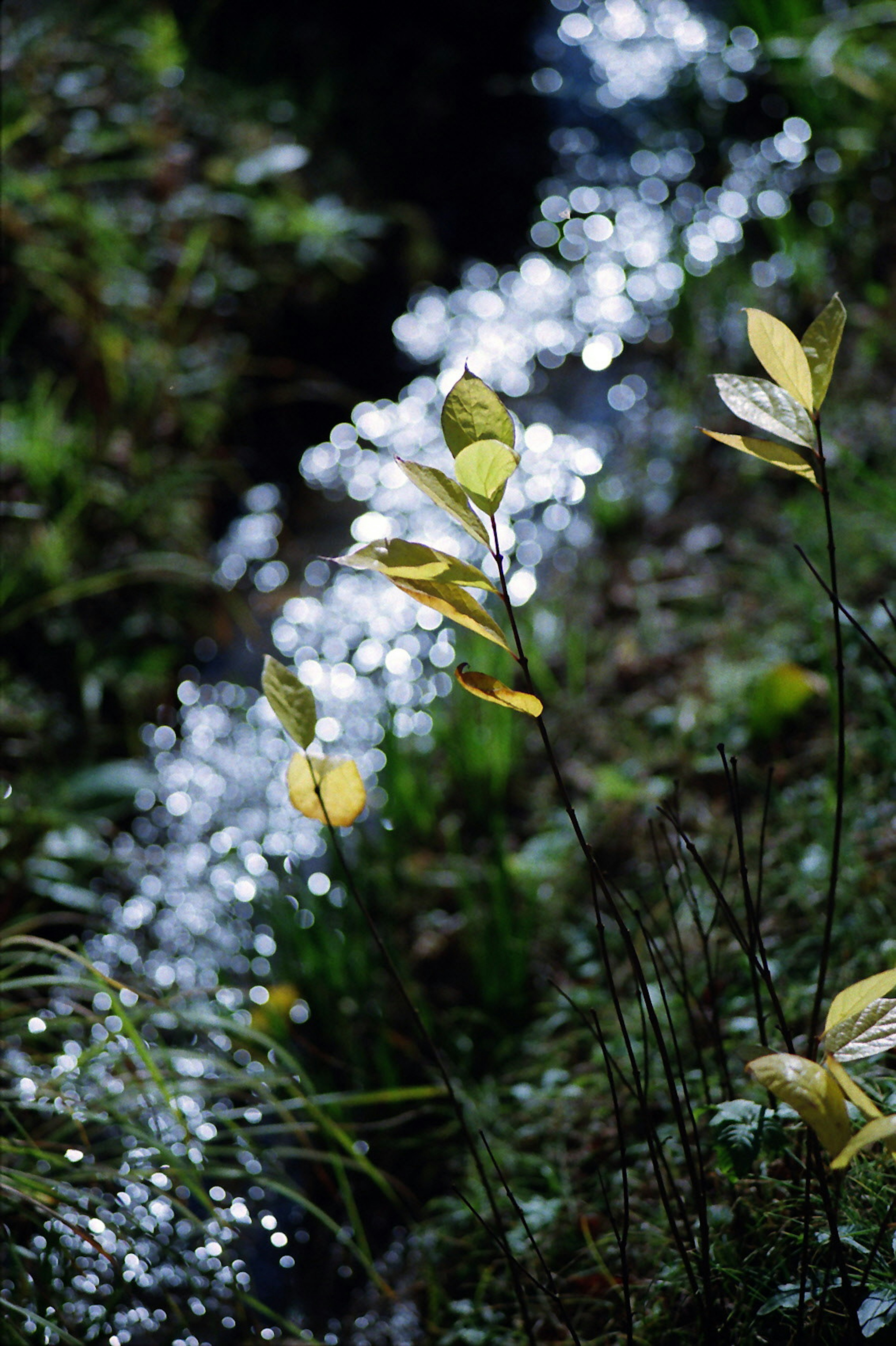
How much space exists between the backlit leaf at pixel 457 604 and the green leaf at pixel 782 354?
0.97 feet

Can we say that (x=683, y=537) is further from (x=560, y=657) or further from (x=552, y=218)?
(x=552, y=218)

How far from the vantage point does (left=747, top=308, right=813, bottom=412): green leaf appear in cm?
77

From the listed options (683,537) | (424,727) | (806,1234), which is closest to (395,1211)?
(806,1234)

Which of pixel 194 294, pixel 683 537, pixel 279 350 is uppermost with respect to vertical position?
pixel 194 294

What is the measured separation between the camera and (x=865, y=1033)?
773 mm

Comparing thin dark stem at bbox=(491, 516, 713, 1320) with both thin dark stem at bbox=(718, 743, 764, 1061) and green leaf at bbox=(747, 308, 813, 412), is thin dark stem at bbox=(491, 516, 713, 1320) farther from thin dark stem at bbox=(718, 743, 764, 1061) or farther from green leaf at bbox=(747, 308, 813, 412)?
green leaf at bbox=(747, 308, 813, 412)

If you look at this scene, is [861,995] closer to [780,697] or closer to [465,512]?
[465,512]

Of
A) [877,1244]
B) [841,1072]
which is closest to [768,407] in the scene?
[841,1072]

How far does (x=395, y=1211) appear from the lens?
1.62 metres

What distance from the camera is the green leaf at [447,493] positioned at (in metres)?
0.77

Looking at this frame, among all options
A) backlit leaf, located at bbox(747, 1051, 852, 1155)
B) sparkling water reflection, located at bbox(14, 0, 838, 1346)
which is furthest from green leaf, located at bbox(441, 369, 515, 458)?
sparkling water reflection, located at bbox(14, 0, 838, 1346)

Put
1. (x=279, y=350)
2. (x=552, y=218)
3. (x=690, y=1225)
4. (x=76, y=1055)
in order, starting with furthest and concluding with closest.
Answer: (x=552, y=218) < (x=279, y=350) < (x=76, y=1055) < (x=690, y=1225)

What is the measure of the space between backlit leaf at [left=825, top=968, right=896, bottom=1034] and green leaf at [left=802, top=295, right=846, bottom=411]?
0.46 metres

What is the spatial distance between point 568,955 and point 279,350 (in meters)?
2.68
